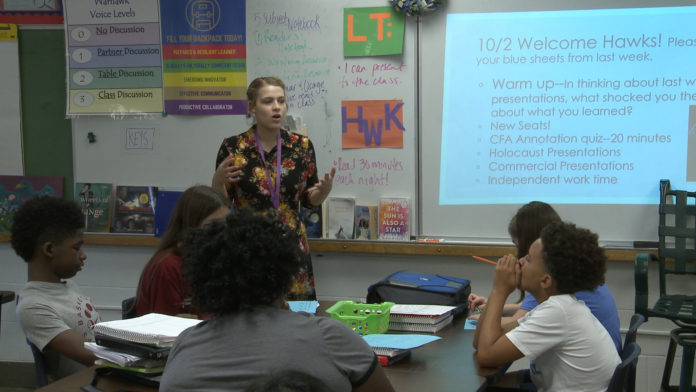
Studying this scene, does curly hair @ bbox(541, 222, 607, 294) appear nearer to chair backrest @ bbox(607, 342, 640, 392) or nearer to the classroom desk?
chair backrest @ bbox(607, 342, 640, 392)

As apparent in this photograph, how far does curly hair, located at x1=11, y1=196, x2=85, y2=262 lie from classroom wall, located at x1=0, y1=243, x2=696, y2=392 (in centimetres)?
183

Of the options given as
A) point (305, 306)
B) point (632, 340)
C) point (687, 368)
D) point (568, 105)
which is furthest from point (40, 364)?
point (568, 105)

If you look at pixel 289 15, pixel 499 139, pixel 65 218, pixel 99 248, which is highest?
pixel 289 15

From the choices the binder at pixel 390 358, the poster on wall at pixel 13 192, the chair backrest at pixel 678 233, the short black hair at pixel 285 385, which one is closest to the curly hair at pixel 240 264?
the short black hair at pixel 285 385

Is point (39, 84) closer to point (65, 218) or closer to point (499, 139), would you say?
point (65, 218)

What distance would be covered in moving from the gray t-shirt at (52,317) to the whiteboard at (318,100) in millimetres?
1854

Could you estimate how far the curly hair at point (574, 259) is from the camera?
78.5 inches

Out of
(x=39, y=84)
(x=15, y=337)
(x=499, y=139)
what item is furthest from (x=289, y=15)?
(x=15, y=337)

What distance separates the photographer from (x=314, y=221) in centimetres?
399

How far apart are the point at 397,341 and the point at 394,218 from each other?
1.91m

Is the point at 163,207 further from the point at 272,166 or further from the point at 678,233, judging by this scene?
the point at 678,233

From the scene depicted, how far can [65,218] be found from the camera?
2350mm

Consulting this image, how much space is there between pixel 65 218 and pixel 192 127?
1842mm

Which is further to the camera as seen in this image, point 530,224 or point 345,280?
point 345,280
